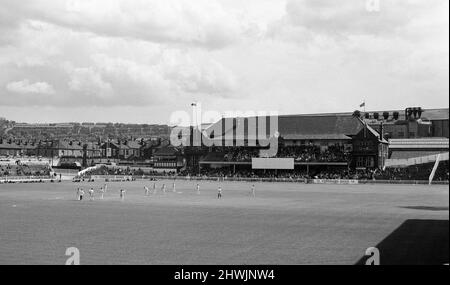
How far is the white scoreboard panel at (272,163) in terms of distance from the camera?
9762cm

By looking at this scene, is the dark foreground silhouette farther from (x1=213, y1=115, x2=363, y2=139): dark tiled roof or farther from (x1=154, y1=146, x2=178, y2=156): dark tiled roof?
(x1=154, y1=146, x2=178, y2=156): dark tiled roof

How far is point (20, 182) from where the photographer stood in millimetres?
73188

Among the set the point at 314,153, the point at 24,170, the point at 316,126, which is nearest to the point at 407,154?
the point at 314,153

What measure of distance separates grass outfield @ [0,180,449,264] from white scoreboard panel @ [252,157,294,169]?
57826mm

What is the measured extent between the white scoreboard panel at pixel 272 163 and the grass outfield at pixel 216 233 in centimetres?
5783

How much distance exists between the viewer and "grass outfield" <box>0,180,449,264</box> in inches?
722

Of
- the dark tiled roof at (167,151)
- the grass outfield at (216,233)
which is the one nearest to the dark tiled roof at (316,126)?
the dark tiled roof at (167,151)

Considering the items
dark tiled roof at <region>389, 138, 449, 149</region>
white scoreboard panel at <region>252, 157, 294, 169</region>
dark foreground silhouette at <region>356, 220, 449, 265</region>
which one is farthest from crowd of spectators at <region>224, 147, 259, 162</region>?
dark foreground silhouette at <region>356, 220, 449, 265</region>

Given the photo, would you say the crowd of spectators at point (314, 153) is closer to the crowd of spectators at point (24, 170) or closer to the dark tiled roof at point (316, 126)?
the dark tiled roof at point (316, 126)

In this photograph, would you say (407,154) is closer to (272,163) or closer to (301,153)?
(301,153)
